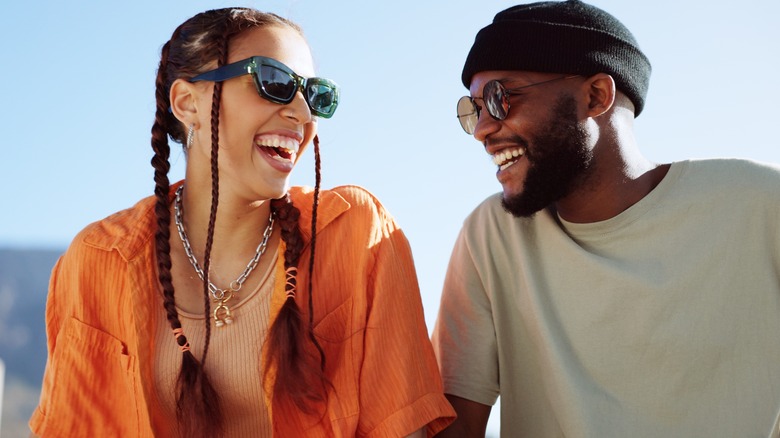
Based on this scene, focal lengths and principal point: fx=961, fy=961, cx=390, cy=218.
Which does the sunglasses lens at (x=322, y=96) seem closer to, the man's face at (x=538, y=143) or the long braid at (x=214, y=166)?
the long braid at (x=214, y=166)

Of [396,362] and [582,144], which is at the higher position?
[582,144]

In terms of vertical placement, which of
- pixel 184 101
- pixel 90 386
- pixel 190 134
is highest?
pixel 184 101

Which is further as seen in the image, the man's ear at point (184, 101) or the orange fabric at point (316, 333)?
the man's ear at point (184, 101)

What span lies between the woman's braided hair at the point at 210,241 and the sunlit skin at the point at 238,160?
58mm

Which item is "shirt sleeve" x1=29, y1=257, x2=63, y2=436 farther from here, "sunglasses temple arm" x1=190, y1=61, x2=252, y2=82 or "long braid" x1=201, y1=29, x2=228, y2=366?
"sunglasses temple arm" x1=190, y1=61, x2=252, y2=82

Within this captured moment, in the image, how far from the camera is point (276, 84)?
373 cm

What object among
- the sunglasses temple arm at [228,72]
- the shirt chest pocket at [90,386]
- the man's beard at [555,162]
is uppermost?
the sunglasses temple arm at [228,72]

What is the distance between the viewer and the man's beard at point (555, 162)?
3.89 metres

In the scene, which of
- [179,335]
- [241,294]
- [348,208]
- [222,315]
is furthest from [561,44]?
[179,335]

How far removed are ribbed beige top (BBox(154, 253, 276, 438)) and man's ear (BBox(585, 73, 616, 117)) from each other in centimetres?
150

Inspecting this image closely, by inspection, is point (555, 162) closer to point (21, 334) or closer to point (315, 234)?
point (315, 234)


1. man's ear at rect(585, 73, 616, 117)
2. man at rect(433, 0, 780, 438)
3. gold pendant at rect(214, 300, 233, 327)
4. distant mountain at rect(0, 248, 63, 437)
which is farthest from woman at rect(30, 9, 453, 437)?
distant mountain at rect(0, 248, 63, 437)

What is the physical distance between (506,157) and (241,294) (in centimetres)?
123

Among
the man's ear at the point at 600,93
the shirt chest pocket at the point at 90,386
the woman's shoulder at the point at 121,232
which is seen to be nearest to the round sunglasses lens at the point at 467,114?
the man's ear at the point at 600,93
